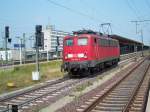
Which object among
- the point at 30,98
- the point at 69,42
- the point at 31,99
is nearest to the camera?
the point at 31,99

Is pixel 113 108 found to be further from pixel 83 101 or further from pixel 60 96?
pixel 60 96

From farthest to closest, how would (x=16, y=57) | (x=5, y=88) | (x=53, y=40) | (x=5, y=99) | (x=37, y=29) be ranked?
(x=53, y=40)
(x=16, y=57)
(x=37, y=29)
(x=5, y=88)
(x=5, y=99)

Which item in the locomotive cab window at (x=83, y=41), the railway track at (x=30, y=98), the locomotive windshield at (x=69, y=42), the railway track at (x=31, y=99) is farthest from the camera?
the locomotive windshield at (x=69, y=42)

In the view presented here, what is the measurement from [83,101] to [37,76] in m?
10.3

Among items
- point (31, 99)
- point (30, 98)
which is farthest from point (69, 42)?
point (31, 99)

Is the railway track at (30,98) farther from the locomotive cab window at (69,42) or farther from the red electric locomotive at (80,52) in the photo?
the locomotive cab window at (69,42)

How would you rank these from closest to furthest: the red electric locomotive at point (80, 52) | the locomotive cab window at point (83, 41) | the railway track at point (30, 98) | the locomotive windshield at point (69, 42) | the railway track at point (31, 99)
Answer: the railway track at point (31, 99)
the railway track at point (30, 98)
the red electric locomotive at point (80, 52)
the locomotive cab window at point (83, 41)
the locomotive windshield at point (69, 42)

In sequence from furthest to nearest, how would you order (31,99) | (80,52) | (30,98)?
(80,52) → (30,98) → (31,99)

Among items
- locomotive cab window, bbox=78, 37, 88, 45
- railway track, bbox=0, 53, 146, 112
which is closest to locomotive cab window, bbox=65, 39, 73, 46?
locomotive cab window, bbox=78, 37, 88, 45

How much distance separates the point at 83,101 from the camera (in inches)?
563

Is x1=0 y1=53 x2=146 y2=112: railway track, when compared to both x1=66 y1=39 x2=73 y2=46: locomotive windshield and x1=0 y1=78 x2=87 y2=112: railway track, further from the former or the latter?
x1=66 y1=39 x2=73 y2=46: locomotive windshield

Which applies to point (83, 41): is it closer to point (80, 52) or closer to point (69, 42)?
point (80, 52)

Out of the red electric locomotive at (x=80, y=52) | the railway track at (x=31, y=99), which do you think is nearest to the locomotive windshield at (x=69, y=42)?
the red electric locomotive at (x=80, y=52)

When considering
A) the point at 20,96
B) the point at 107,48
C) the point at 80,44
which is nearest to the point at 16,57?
the point at 107,48
